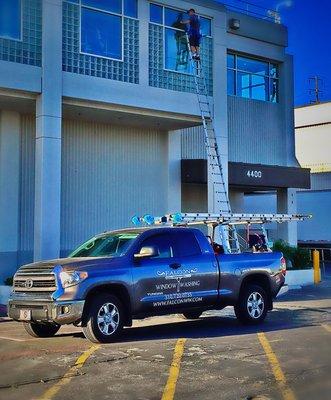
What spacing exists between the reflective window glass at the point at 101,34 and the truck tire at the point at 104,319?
32.7 feet

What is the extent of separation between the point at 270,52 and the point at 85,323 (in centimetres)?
1939

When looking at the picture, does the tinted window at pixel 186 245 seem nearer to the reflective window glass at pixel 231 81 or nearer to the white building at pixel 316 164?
the reflective window glass at pixel 231 81

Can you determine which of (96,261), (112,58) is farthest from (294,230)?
(96,261)

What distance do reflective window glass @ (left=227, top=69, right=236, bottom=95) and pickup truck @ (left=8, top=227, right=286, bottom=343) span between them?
13920 millimetres

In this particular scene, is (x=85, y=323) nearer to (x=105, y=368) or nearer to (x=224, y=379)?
(x=105, y=368)

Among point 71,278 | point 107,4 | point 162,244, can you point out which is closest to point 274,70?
point 107,4

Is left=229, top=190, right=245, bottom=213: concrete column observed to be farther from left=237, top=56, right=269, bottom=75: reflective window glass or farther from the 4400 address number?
left=237, top=56, right=269, bottom=75: reflective window glass

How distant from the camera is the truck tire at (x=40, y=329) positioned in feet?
38.1

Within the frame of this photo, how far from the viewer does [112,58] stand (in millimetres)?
19203

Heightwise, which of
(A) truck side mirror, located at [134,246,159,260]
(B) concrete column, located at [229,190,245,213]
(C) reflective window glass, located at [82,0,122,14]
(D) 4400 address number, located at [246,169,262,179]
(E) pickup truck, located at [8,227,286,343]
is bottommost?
(E) pickup truck, located at [8,227,286,343]

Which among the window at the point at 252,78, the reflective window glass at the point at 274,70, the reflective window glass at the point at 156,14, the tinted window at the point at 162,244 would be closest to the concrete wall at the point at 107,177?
the reflective window glass at the point at 156,14

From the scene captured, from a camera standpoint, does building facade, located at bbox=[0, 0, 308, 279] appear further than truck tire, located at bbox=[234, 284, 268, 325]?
Yes

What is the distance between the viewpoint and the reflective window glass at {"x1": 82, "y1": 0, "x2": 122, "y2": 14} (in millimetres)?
18895

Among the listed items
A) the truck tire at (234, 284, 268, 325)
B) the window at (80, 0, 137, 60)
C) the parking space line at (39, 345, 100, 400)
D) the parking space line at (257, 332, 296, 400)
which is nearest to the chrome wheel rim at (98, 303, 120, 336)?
the parking space line at (39, 345, 100, 400)
